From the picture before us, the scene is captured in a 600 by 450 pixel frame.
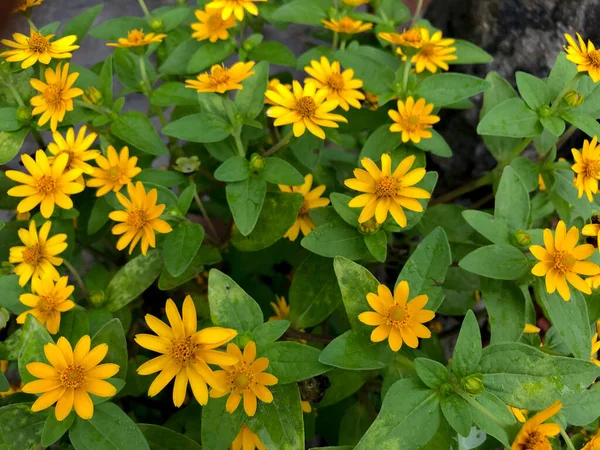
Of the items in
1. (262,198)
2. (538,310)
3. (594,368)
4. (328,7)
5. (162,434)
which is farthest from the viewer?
(538,310)

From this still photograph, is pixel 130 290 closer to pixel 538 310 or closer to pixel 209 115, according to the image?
pixel 209 115

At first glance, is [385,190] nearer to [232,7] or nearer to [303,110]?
[303,110]

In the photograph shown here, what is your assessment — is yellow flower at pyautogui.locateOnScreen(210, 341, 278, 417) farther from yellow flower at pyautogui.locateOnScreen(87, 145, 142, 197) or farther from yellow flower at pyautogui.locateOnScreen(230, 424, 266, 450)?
yellow flower at pyautogui.locateOnScreen(87, 145, 142, 197)

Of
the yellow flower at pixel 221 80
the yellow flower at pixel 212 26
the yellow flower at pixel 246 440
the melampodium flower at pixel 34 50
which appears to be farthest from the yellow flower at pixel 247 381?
the yellow flower at pixel 212 26

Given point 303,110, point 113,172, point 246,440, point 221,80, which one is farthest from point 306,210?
point 246,440

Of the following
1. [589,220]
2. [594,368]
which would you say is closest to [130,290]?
[594,368]

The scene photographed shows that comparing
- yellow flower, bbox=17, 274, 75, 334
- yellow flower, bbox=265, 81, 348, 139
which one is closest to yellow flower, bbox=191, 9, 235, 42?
yellow flower, bbox=265, 81, 348, 139
